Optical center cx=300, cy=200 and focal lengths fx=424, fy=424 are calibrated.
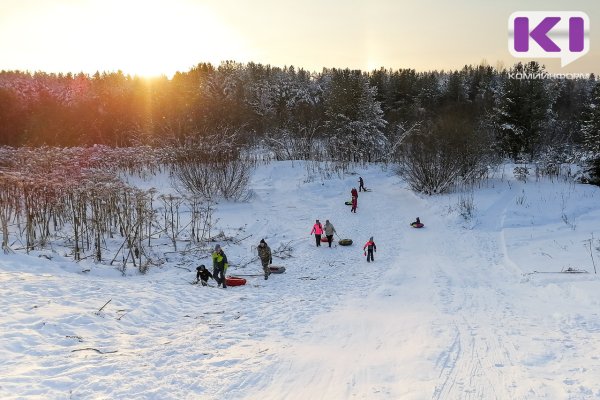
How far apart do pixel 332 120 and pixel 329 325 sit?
37.0 metres

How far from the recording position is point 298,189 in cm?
3170

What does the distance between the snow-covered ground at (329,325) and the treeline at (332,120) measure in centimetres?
1467

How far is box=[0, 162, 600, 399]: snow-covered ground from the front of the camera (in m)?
6.50

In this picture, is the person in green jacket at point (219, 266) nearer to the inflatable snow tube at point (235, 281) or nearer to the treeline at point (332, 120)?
the inflatable snow tube at point (235, 281)

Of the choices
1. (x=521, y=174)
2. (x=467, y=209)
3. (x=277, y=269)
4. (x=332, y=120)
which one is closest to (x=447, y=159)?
(x=521, y=174)

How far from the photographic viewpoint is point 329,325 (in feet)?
31.6

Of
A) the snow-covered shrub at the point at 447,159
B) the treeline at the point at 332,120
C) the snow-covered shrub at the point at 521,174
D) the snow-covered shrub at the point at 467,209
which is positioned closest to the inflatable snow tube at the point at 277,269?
the snow-covered shrub at the point at 467,209

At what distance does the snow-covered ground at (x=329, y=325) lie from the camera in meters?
6.50

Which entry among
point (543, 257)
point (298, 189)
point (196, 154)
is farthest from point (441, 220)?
point (196, 154)

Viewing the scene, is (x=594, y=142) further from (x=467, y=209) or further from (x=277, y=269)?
(x=277, y=269)

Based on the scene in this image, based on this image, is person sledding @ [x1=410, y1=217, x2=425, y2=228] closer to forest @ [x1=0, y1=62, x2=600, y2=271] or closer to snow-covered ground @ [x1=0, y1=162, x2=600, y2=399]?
snow-covered ground @ [x1=0, y1=162, x2=600, y2=399]

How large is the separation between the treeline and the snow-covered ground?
14.7 m

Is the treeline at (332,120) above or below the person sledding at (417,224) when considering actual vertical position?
above

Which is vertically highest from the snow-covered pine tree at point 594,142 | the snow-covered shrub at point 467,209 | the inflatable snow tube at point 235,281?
the snow-covered pine tree at point 594,142
